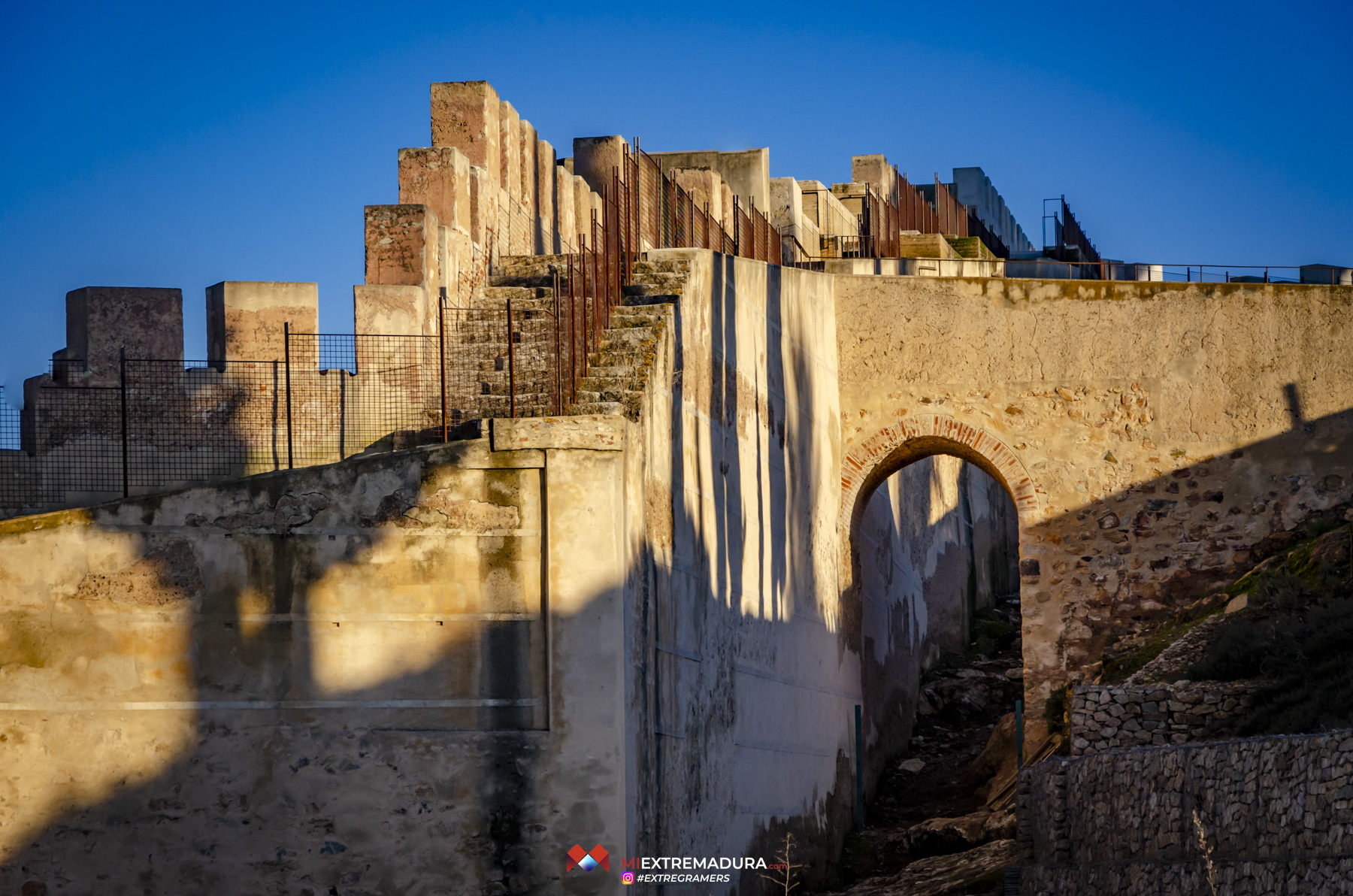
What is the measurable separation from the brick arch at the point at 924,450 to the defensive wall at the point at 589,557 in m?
0.04

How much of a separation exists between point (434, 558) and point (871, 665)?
377 inches

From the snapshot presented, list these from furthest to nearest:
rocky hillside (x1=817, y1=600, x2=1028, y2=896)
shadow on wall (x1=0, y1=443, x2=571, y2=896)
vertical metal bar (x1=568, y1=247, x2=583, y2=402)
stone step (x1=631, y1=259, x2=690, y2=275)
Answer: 1. rocky hillside (x1=817, y1=600, x2=1028, y2=896)
2. stone step (x1=631, y1=259, x2=690, y2=275)
3. vertical metal bar (x1=568, y1=247, x2=583, y2=402)
4. shadow on wall (x1=0, y1=443, x2=571, y2=896)

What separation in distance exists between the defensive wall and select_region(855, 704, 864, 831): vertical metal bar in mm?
125

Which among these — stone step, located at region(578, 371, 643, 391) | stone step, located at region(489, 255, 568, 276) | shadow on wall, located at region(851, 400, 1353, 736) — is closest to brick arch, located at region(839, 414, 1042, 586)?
shadow on wall, located at region(851, 400, 1353, 736)

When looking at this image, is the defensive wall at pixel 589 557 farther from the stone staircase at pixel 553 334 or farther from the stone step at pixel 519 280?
the stone step at pixel 519 280

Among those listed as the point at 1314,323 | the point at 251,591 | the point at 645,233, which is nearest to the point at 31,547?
the point at 251,591

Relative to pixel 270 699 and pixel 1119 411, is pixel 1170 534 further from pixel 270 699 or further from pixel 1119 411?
pixel 270 699

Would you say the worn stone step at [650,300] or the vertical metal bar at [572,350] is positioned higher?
the worn stone step at [650,300]

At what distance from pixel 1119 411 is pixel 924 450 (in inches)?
82.8

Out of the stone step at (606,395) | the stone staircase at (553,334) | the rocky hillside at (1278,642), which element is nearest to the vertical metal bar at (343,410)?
the stone staircase at (553,334)

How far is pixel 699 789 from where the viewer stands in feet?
33.1

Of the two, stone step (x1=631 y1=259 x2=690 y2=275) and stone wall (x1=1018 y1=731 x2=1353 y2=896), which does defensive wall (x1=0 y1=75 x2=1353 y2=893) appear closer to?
stone step (x1=631 y1=259 x2=690 y2=275)

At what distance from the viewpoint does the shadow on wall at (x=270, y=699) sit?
8.22m

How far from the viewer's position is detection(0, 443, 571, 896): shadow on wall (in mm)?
8219
